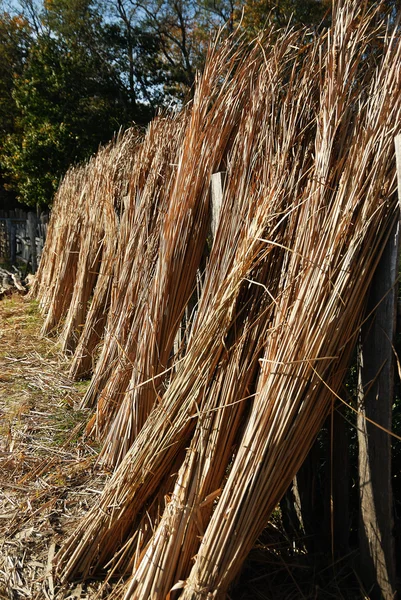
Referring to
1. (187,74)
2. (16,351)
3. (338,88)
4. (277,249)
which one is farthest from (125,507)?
(187,74)

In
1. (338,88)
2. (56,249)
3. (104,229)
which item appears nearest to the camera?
(338,88)

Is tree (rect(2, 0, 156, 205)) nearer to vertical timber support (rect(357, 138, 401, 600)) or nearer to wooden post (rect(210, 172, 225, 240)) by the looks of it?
wooden post (rect(210, 172, 225, 240))

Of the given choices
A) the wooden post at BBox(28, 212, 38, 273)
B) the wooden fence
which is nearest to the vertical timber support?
the wooden fence

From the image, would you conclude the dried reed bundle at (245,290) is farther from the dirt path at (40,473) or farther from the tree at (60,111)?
the tree at (60,111)

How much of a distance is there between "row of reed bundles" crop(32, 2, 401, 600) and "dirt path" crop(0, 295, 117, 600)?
0.13 m

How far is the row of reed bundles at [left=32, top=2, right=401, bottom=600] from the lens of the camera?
157cm

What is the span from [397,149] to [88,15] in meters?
17.6

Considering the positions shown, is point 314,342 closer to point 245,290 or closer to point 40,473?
point 245,290

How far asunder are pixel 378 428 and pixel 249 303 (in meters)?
0.56

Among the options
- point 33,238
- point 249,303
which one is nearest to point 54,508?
point 249,303

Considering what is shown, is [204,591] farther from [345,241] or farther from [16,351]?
[16,351]

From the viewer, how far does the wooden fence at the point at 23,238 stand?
8.87m

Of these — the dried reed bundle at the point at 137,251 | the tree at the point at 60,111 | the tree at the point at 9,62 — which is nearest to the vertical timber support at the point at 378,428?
the dried reed bundle at the point at 137,251

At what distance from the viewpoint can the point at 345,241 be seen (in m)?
1.58
